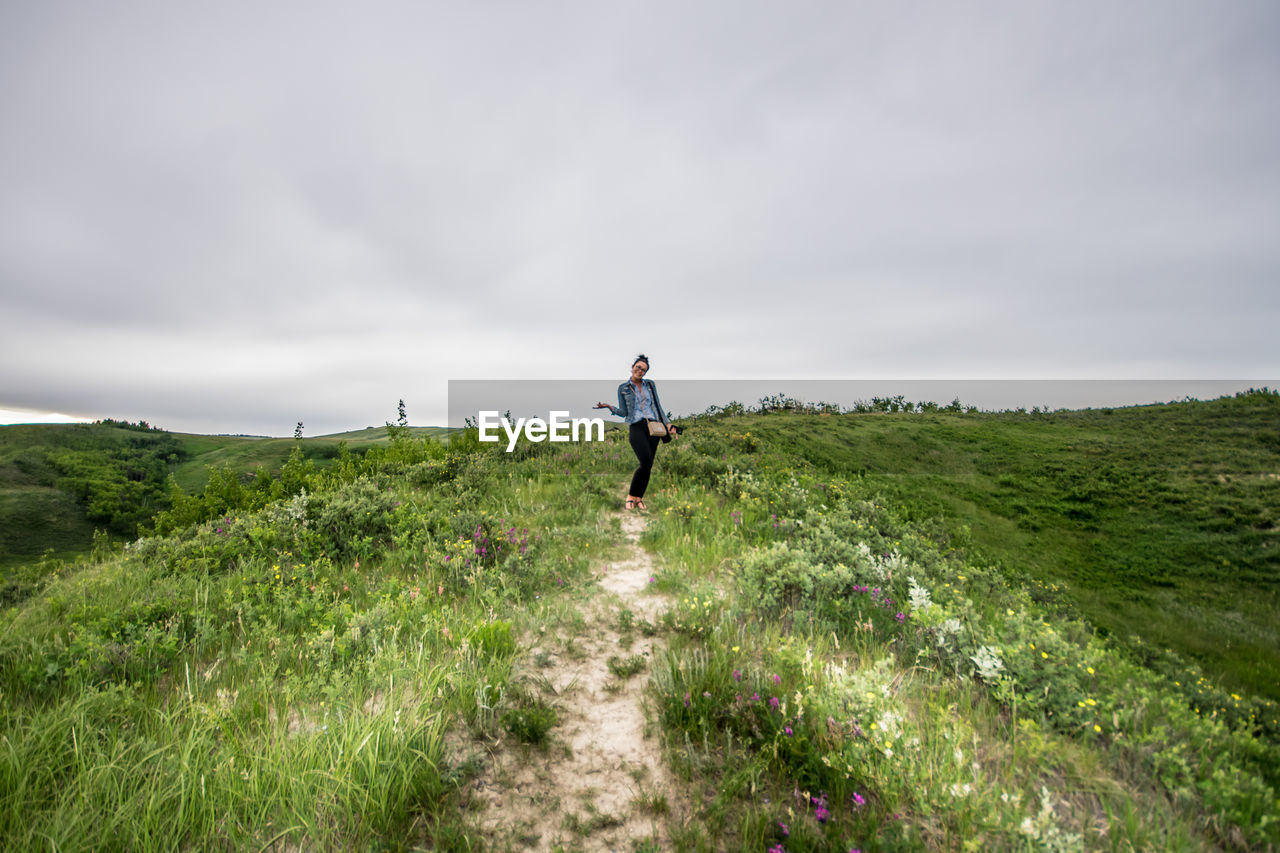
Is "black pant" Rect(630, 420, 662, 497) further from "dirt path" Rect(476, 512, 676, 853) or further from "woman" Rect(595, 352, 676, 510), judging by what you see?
"dirt path" Rect(476, 512, 676, 853)

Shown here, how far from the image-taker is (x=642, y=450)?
10273 mm

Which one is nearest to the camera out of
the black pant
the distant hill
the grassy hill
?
the grassy hill

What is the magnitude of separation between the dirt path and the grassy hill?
0.21 ft

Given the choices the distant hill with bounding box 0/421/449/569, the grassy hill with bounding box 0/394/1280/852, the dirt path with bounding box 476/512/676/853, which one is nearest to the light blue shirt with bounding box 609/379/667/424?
the grassy hill with bounding box 0/394/1280/852

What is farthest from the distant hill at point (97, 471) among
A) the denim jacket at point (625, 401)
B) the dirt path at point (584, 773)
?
the dirt path at point (584, 773)

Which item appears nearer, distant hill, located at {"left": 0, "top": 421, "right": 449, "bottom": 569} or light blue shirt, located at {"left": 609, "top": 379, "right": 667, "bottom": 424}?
light blue shirt, located at {"left": 609, "top": 379, "right": 667, "bottom": 424}

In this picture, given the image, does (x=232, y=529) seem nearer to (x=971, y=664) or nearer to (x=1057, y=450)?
(x=971, y=664)

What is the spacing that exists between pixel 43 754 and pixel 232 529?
243 inches

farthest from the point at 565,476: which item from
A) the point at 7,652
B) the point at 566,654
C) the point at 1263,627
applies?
the point at 1263,627

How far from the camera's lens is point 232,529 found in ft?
26.6

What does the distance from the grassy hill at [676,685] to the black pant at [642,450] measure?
95cm

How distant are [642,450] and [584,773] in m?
7.36

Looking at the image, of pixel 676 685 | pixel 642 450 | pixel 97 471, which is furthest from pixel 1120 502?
pixel 97 471

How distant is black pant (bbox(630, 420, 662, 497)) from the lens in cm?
1031
